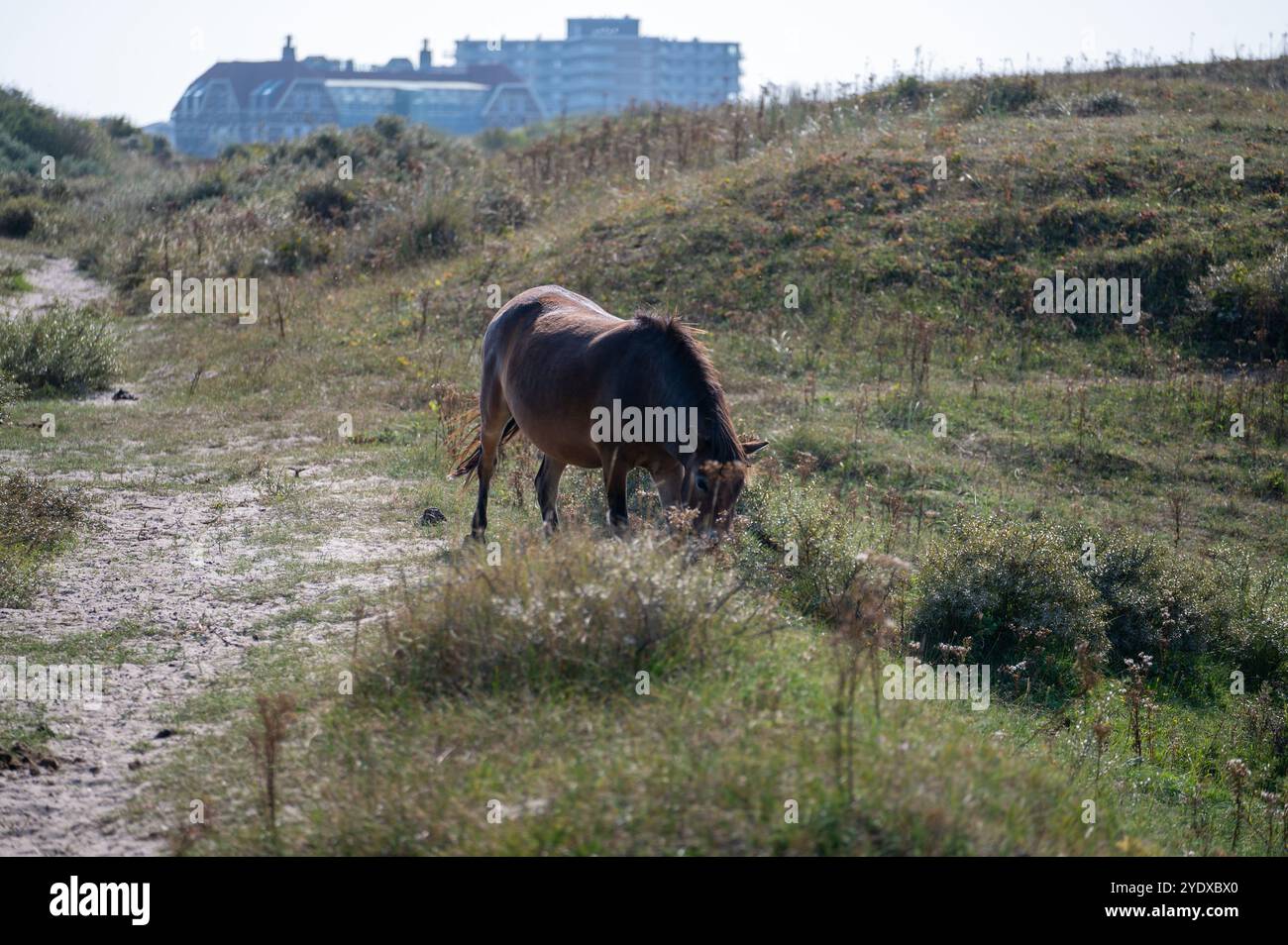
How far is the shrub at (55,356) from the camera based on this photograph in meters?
14.8

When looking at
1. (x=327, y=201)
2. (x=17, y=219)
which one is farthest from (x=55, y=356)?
(x=17, y=219)

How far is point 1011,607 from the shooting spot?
810 cm

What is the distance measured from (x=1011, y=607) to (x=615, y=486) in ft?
10.2

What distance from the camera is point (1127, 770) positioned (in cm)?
649

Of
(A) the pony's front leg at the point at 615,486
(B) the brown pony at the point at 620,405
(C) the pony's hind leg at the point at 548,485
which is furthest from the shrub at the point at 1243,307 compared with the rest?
(A) the pony's front leg at the point at 615,486

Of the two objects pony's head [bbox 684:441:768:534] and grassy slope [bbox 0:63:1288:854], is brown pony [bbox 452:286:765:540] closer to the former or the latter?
pony's head [bbox 684:441:768:534]

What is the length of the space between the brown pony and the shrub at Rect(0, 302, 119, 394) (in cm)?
904

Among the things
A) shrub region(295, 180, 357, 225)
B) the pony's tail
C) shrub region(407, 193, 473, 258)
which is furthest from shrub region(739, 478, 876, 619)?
shrub region(295, 180, 357, 225)

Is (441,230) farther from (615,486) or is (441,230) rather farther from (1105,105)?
(615,486)

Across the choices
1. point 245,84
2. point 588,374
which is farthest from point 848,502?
point 245,84

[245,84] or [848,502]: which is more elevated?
[245,84]

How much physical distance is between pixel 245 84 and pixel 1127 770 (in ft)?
248

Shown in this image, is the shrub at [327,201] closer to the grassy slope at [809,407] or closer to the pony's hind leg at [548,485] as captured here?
the grassy slope at [809,407]
